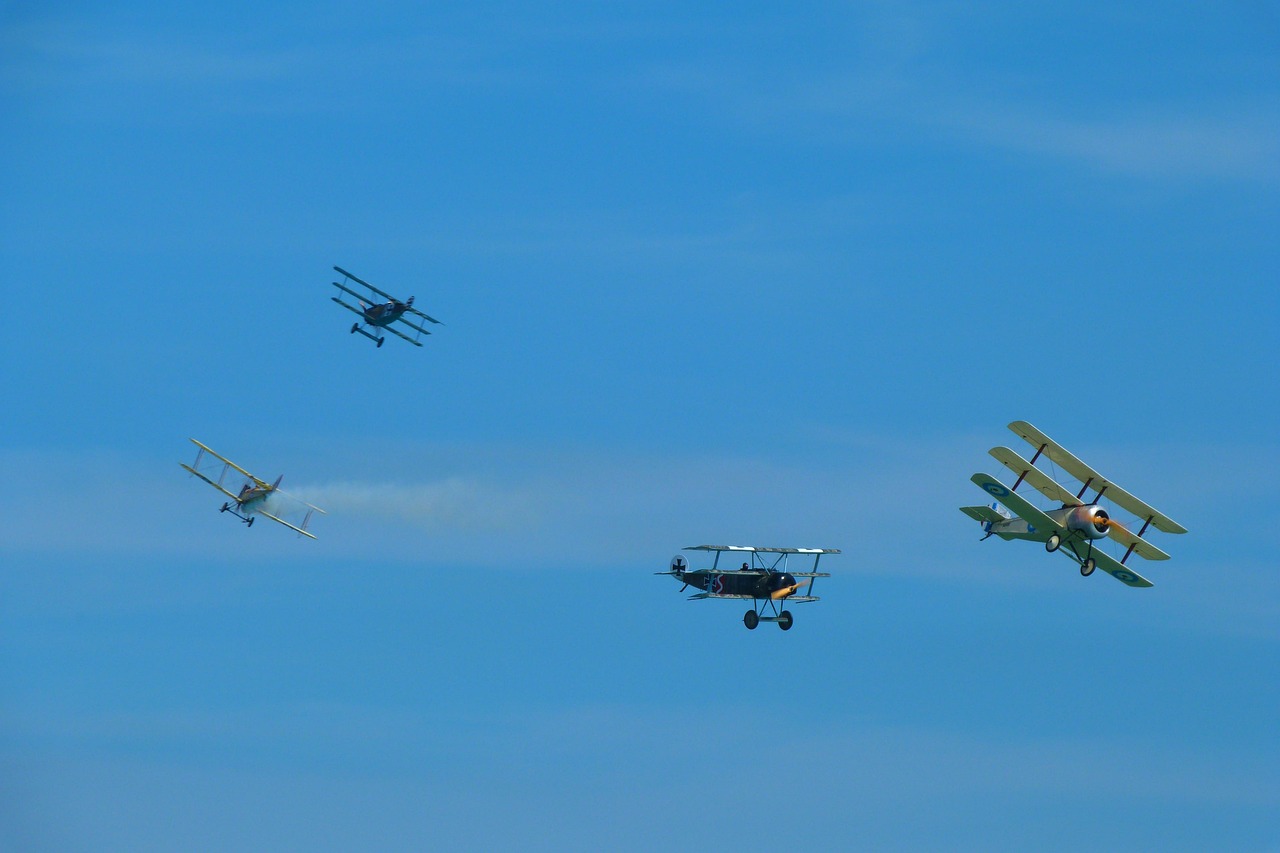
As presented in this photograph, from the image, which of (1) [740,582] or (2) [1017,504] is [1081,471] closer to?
(2) [1017,504]

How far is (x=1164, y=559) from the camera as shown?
10588 centimetres

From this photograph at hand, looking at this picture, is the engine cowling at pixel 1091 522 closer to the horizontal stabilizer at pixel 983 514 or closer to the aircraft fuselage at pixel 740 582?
the horizontal stabilizer at pixel 983 514

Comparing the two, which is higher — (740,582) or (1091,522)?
(1091,522)

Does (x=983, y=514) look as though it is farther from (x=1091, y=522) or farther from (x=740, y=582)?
(x=740, y=582)

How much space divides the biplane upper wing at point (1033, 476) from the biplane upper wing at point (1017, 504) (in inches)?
66.6

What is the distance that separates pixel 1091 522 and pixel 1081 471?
157 inches

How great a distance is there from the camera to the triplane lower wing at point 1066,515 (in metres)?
101

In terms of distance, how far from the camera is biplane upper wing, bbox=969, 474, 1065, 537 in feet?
330

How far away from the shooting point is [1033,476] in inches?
4028

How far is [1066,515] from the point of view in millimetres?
101250

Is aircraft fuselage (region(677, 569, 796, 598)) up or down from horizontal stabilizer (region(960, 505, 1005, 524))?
down

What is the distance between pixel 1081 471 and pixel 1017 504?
16.9 ft

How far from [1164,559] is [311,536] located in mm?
50130

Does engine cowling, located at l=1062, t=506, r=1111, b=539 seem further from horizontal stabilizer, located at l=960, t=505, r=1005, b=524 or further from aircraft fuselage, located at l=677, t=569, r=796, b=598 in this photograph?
aircraft fuselage, located at l=677, t=569, r=796, b=598
